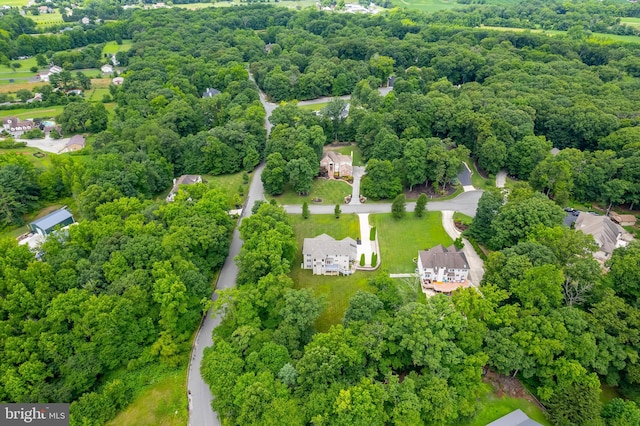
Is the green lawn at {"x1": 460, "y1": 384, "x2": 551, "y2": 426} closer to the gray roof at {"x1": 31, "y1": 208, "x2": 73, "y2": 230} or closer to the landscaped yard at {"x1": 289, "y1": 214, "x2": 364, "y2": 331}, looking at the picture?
the landscaped yard at {"x1": 289, "y1": 214, "x2": 364, "y2": 331}

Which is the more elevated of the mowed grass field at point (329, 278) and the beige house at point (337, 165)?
the beige house at point (337, 165)

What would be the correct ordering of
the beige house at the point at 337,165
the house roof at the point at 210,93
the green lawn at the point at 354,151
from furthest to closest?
1. the house roof at the point at 210,93
2. the green lawn at the point at 354,151
3. the beige house at the point at 337,165

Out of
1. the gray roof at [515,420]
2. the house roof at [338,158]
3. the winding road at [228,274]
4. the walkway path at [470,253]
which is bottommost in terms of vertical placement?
the winding road at [228,274]

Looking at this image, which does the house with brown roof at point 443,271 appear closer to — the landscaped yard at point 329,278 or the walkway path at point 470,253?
the walkway path at point 470,253

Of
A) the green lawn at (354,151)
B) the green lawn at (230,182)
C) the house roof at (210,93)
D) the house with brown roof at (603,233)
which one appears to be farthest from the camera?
the house roof at (210,93)

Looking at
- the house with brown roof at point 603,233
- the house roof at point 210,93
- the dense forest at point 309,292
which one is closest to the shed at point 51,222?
the dense forest at point 309,292

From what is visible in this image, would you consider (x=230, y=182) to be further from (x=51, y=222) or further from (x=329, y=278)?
(x=329, y=278)

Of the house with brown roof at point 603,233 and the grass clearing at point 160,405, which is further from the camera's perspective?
the house with brown roof at point 603,233
